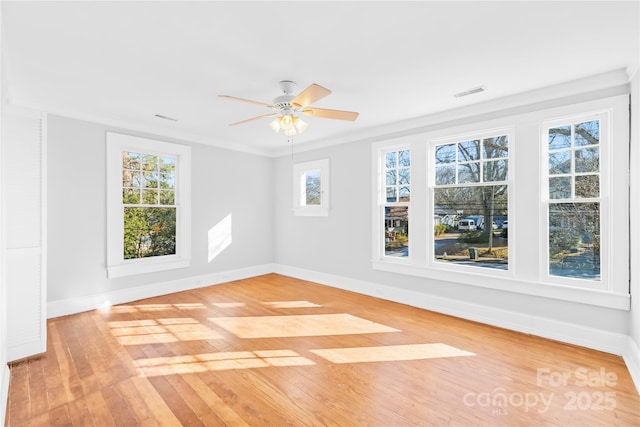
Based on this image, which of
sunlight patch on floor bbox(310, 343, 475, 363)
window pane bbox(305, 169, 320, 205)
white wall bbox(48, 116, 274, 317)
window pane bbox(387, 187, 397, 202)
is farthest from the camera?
window pane bbox(305, 169, 320, 205)

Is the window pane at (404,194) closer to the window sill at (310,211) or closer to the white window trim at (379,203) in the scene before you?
the white window trim at (379,203)

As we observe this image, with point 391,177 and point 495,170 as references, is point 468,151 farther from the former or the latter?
point 391,177

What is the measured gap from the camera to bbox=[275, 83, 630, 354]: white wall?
9.83 ft

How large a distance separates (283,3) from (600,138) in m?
3.23

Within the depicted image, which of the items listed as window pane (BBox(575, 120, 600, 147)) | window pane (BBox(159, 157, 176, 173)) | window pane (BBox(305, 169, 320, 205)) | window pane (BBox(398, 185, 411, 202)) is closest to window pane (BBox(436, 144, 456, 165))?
window pane (BBox(398, 185, 411, 202))

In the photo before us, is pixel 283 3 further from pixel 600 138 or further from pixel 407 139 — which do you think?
pixel 600 138

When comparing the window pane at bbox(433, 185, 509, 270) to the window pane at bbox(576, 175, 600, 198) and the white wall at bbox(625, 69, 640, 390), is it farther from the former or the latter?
the white wall at bbox(625, 69, 640, 390)

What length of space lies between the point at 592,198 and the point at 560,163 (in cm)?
46

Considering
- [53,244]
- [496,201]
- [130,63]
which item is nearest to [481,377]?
[496,201]

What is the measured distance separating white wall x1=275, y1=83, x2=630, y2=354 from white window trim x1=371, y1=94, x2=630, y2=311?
0.04 m

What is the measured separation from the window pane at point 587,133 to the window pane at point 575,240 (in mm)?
632

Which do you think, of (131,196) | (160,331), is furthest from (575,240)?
(131,196)

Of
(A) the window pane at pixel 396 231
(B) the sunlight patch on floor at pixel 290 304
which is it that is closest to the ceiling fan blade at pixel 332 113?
(A) the window pane at pixel 396 231

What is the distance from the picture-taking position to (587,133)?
3068 millimetres
